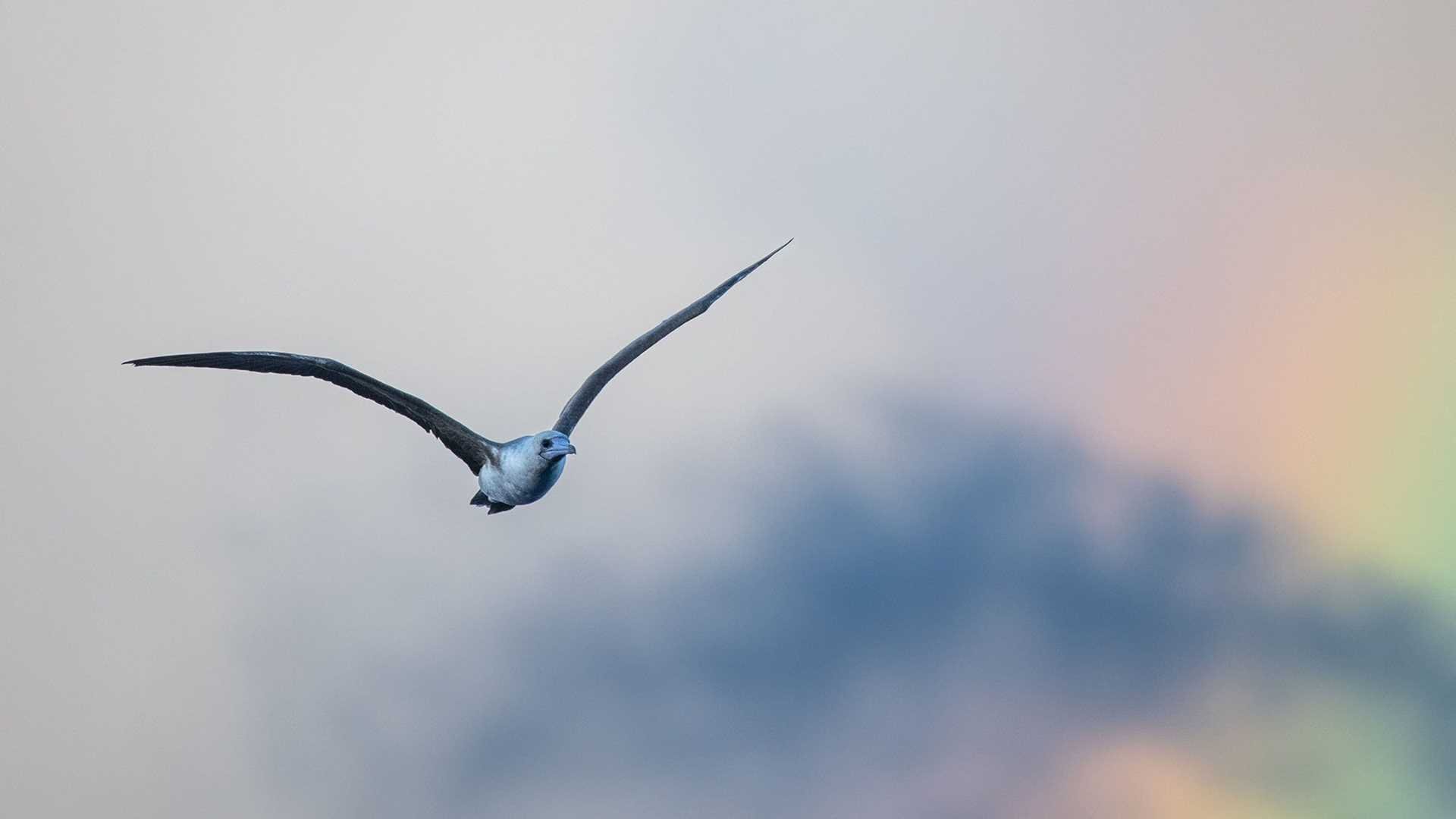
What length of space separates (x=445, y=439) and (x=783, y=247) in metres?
8.62

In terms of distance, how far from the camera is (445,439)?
3453cm

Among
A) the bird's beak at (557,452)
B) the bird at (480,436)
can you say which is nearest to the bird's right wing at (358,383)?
the bird at (480,436)

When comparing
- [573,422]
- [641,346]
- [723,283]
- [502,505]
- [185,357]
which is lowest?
[185,357]

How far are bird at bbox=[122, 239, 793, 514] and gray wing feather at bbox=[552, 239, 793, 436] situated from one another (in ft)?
0.06

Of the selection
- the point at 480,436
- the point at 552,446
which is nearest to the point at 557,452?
the point at 552,446

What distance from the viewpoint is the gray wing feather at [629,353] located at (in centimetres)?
3506

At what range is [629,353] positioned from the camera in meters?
36.1

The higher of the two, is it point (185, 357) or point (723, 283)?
point (723, 283)

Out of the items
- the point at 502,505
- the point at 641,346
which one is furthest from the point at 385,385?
the point at 641,346

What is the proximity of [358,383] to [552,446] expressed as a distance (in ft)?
14.0

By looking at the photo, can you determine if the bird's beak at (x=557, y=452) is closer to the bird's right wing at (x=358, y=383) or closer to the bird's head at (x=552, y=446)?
the bird's head at (x=552, y=446)

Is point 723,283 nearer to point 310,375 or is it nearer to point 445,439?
point 445,439

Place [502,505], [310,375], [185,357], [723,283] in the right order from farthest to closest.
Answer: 1. [723,283]
2. [502,505]
3. [310,375]
4. [185,357]

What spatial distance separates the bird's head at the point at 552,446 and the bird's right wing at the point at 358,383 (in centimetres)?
204
